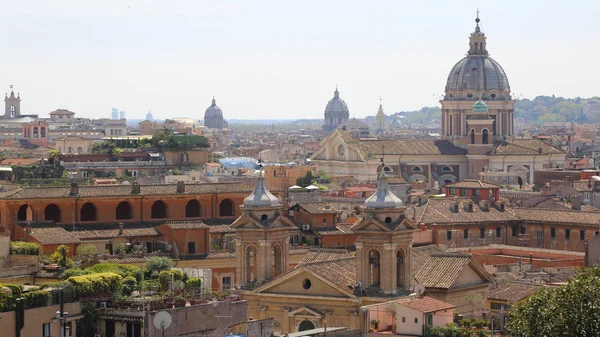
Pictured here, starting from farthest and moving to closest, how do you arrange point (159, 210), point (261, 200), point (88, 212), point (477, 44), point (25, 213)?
point (477, 44), point (159, 210), point (88, 212), point (25, 213), point (261, 200)

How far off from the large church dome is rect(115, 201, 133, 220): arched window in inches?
2196

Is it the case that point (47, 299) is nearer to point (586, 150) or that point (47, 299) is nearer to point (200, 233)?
point (200, 233)

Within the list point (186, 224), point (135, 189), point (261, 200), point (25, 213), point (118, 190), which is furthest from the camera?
point (118, 190)

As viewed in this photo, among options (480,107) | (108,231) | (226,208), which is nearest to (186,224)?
(108,231)

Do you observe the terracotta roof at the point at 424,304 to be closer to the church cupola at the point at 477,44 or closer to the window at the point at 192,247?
the window at the point at 192,247

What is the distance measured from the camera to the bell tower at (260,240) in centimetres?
4234

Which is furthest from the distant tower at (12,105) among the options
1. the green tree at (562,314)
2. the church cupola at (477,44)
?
the green tree at (562,314)

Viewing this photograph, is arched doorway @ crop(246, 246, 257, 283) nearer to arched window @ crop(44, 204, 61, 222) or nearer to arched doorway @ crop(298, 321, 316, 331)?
arched doorway @ crop(298, 321, 316, 331)

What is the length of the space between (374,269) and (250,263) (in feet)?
10.6

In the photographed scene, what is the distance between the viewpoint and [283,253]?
1684 inches

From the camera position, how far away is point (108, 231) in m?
51.3

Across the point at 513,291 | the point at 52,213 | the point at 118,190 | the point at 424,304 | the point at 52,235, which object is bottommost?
the point at 513,291

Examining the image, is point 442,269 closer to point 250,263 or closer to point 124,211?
point 250,263

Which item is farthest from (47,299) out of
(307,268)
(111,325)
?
(307,268)
